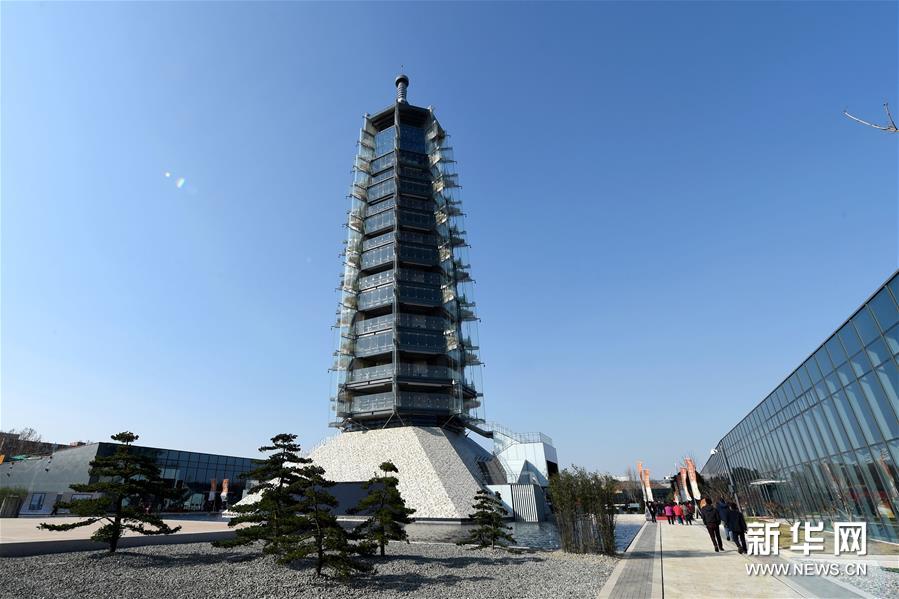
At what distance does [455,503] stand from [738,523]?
26.5 m

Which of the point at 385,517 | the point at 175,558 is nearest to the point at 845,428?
the point at 385,517

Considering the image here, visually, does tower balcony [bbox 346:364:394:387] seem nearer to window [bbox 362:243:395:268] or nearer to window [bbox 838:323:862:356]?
window [bbox 362:243:395:268]

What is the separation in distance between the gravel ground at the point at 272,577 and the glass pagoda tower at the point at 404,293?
39647 mm

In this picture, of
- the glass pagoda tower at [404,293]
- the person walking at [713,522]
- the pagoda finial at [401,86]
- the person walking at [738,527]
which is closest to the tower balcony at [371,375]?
the glass pagoda tower at [404,293]

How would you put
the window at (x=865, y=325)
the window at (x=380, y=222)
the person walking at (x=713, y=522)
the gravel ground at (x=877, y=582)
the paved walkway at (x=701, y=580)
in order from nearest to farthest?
the gravel ground at (x=877, y=582) < the paved walkway at (x=701, y=580) < the person walking at (x=713, y=522) < the window at (x=865, y=325) < the window at (x=380, y=222)

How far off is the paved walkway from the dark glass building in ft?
164

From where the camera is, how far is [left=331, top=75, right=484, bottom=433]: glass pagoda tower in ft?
195

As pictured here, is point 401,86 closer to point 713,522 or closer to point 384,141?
point 384,141

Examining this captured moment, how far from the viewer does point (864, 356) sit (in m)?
19.3

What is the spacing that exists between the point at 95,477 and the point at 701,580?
6950 centimetres

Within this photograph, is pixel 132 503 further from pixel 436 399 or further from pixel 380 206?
pixel 380 206

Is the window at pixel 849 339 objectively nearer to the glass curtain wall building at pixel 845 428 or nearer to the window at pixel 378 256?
the glass curtain wall building at pixel 845 428

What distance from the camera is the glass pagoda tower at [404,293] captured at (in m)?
59.5

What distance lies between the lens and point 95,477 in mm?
56094
